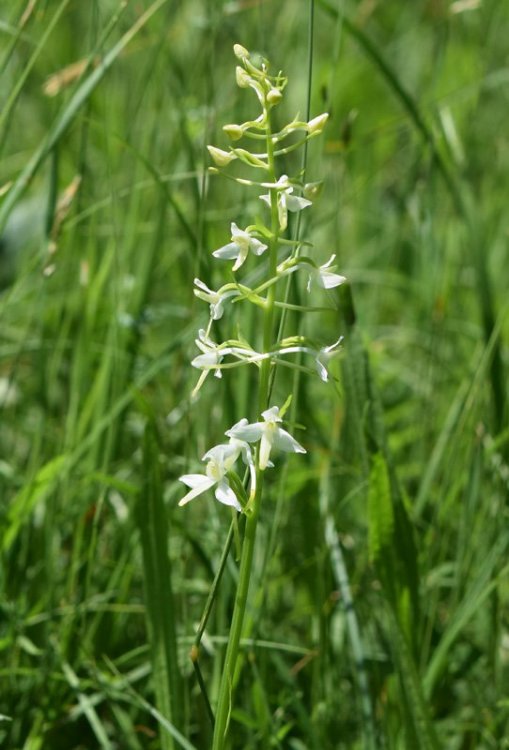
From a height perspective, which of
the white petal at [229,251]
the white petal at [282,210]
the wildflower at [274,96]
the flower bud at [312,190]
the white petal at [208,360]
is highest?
the wildflower at [274,96]

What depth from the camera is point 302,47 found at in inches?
204

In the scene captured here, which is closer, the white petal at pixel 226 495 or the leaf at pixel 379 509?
the white petal at pixel 226 495

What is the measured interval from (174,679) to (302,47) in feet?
12.9

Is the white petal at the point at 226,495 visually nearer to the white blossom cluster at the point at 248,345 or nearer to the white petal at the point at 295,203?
the white blossom cluster at the point at 248,345

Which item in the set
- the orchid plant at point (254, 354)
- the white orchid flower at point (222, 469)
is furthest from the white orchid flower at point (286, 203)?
the white orchid flower at point (222, 469)

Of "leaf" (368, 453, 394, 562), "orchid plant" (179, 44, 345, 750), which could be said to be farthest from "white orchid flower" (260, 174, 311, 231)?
"leaf" (368, 453, 394, 562)

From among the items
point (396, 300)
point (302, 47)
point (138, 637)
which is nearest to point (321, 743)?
point (138, 637)

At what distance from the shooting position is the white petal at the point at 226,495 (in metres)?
1.37

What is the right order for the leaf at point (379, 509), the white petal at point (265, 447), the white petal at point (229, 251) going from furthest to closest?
the leaf at point (379, 509)
the white petal at point (229, 251)
the white petal at point (265, 447)

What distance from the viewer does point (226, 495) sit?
139cm

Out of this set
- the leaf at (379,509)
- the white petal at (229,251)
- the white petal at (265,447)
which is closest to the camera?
the white petal at (265,447)

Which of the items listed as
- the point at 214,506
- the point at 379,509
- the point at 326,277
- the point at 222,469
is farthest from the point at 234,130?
the point at 214,506

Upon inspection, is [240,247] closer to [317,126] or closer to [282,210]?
[282,210]

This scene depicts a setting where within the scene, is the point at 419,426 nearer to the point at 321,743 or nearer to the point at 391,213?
the point at 321,743
